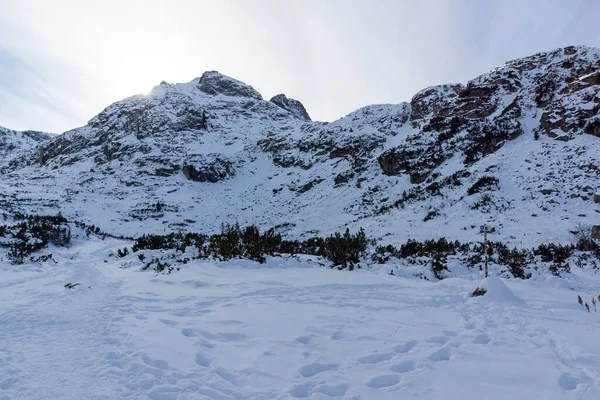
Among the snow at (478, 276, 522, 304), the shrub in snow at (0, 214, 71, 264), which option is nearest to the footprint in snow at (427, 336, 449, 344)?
the snow at (478, 276, 522, 304)

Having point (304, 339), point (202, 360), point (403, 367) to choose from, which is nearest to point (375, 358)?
point (403, 367)

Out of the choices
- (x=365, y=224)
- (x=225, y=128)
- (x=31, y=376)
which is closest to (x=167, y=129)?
(x=225, y=128)

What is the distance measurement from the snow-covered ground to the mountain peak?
7967cm

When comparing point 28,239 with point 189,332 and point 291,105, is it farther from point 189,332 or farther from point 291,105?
point 291,105

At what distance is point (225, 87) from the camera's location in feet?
265

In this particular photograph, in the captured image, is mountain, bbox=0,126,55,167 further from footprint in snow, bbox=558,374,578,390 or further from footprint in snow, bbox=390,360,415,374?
footprint in snow, bbox=558,374,578,390

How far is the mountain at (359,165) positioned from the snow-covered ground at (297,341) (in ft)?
34.5

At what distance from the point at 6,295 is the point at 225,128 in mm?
60792

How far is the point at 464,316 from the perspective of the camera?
4520 millimetres

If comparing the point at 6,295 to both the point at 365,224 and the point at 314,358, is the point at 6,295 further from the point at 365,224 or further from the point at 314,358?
the point at 365,224

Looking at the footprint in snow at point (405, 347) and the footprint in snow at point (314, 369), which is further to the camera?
the footprint in snow at point (405, 347)

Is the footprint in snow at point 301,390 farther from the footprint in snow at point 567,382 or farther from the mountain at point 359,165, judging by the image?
the mountain at point 359,165

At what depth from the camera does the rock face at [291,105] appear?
86.9 meters

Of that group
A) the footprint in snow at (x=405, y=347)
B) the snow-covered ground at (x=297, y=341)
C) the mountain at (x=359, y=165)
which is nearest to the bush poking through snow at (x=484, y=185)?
the mountain at (x=359, y=165)
